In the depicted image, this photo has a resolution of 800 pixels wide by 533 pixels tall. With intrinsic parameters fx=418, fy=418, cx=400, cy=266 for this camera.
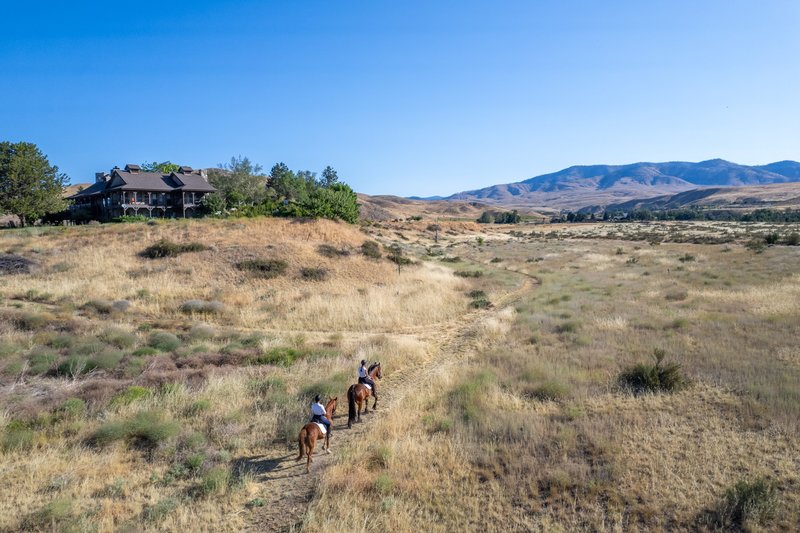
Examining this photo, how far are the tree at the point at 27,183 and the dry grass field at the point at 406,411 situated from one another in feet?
112

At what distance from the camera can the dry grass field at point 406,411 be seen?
25.5ft

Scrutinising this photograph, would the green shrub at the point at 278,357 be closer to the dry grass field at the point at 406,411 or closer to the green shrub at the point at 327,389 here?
the dry grass field at the point at 406,411

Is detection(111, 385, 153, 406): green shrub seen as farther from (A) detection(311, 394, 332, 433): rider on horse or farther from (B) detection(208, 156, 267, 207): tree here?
(B) detection(208, 156, 267, 207): tree

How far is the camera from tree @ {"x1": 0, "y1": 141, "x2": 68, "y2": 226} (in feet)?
161

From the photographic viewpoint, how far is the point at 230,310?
956 inches

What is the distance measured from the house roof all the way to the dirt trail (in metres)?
52.9

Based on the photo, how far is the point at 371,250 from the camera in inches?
1542

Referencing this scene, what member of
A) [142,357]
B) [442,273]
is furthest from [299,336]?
[442,273]

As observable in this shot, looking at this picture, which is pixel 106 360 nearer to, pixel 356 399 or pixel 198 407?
pixel 198 407

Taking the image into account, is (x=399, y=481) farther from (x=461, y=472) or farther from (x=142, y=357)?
(x=142, y=357)

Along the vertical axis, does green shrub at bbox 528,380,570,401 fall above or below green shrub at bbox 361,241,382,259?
below

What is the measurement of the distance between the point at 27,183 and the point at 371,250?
4475 cm

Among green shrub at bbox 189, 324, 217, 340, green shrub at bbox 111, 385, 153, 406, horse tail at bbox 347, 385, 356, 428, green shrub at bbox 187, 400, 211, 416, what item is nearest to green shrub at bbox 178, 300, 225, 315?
green shrub at bbox 189, 324, 217, 340

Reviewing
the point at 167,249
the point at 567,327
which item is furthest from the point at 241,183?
the point at 567,327
